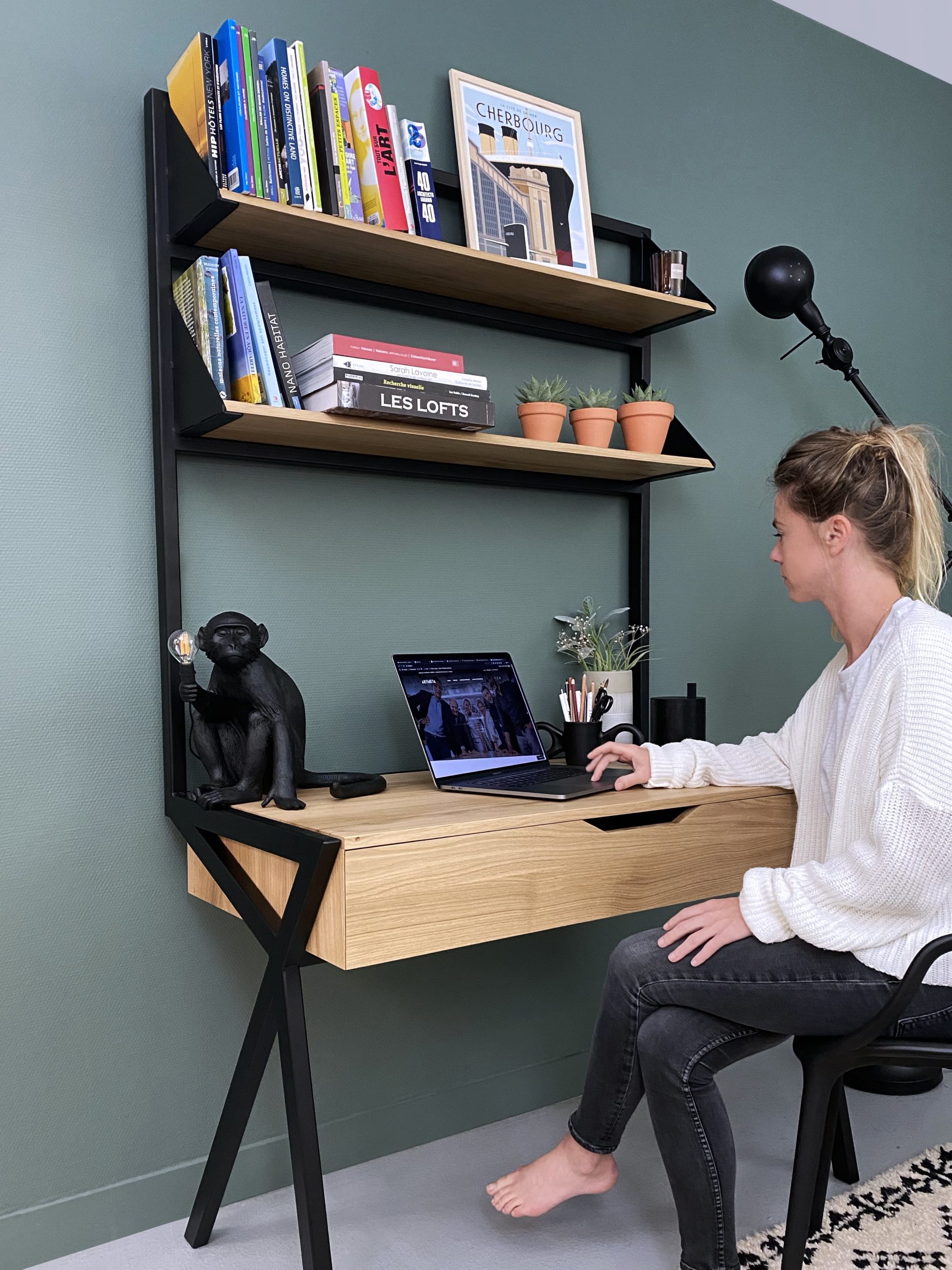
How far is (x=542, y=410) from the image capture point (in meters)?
2.03

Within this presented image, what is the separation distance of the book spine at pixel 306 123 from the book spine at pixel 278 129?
33 mm

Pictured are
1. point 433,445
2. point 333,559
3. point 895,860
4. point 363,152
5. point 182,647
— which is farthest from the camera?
point 333,559

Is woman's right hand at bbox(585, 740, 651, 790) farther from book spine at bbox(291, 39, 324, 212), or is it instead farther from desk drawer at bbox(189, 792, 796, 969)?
book spine at bbox(291, 39, 324, 212)

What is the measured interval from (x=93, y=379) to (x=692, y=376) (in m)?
1.41

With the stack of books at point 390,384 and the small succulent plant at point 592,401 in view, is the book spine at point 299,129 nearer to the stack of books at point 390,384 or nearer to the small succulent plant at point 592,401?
the stack of books at point 390,384

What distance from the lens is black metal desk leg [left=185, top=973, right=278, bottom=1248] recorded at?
1.59 meters

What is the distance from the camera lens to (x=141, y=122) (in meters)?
1.76

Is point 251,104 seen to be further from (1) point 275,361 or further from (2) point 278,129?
(1) point 275,361

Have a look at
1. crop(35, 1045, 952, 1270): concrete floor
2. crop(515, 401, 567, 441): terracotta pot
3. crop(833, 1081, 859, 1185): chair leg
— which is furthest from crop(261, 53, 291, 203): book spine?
crop(833, 1081, 859, 1185): chair leg

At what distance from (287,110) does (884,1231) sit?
2095 millimetres

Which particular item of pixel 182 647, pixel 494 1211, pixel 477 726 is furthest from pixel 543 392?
pixel 494 1211

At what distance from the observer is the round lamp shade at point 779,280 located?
2.30 m

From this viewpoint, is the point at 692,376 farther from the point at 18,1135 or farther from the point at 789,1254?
the point at 18,1135

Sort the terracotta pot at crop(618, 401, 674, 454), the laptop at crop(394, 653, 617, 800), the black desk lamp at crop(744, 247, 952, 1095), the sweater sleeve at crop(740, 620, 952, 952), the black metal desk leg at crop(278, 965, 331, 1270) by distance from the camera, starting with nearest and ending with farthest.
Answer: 1. the sweater sleeve at crop(740, 620, 952, 952)
2. the black metal desk leg at crop(278, 965, 331, 1270)
3. the laptop at crop(394, 653, 617, 800)
4. the terracotta pot at crop(618, 401, 674, 454)
5. the black desk lamp at crop(744, 247, 952, 1095)
